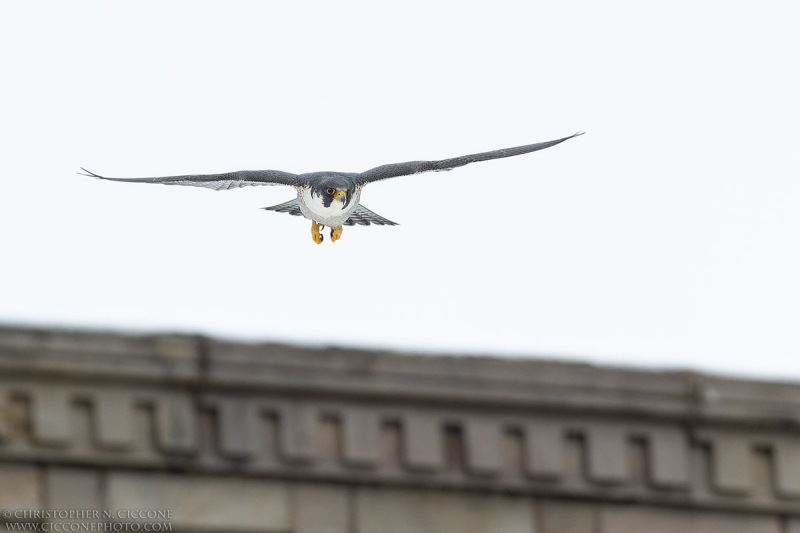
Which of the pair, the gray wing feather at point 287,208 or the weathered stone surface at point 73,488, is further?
the gray wing feather at point 287,208

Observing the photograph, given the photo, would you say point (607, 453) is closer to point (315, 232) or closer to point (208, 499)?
point (208, 499)

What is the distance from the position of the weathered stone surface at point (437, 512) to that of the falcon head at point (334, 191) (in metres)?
8.84

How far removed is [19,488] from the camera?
1703cm

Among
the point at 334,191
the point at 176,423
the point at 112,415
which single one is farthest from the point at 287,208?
the point at 112,415

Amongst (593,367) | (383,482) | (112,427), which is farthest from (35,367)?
(593,367)

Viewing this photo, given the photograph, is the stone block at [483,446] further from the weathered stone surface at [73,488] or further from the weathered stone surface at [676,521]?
the weathered stone surface at [73,488]

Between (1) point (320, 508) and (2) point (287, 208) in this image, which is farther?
(2) point (287, 208)

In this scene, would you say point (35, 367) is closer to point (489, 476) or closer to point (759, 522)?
point (489, 476)

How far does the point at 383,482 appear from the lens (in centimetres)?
1772

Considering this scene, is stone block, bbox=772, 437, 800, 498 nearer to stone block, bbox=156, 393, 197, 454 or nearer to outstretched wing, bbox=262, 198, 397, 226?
stone block, bbox=156, 393, 197, 454

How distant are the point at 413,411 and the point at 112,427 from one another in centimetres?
252

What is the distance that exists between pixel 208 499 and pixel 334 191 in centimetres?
941

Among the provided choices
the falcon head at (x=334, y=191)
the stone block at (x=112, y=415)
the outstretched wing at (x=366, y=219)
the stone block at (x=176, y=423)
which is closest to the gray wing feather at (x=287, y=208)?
the outstretched wing at (x=366, y=219)

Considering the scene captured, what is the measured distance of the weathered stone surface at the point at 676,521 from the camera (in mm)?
18250
